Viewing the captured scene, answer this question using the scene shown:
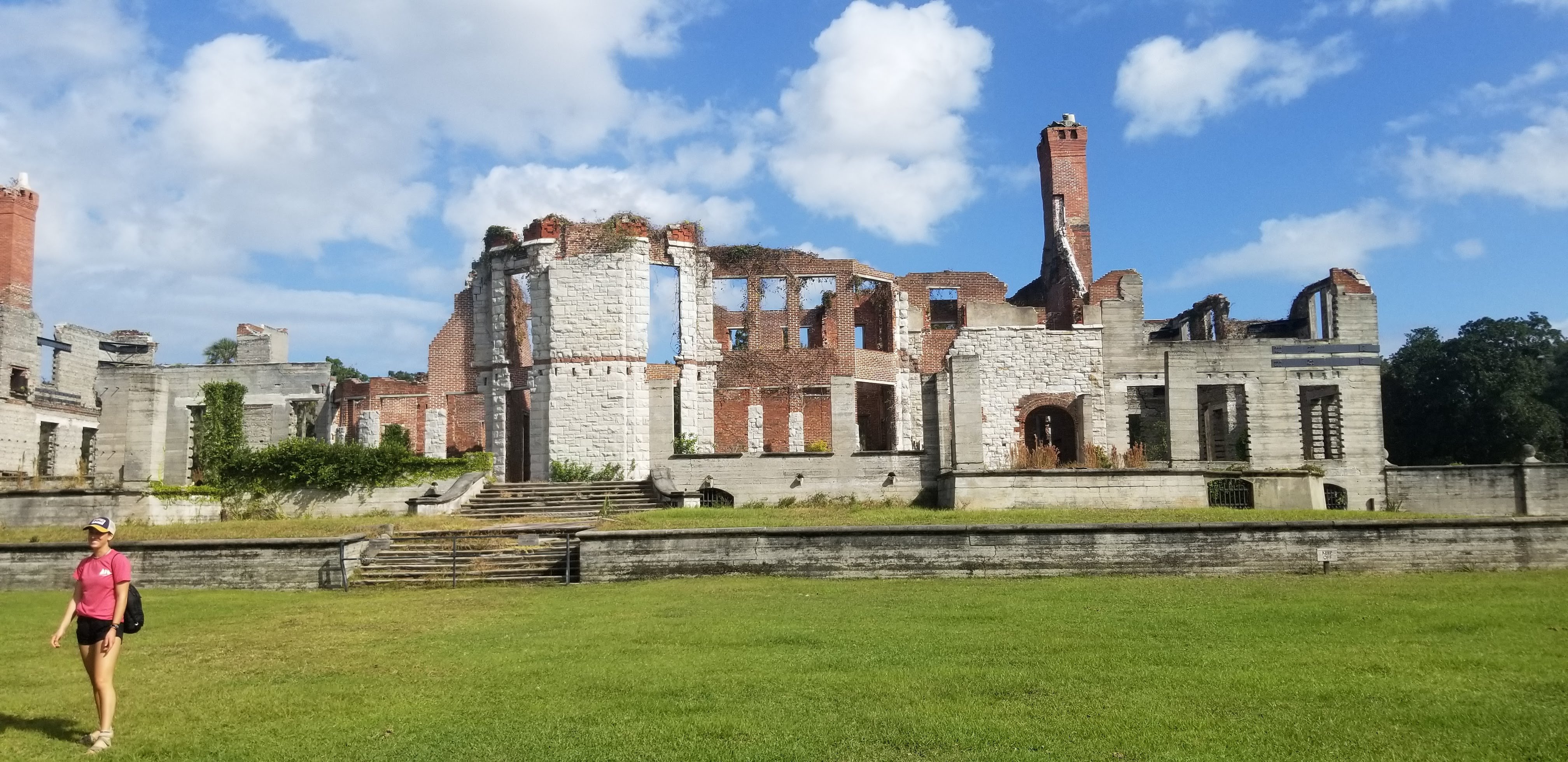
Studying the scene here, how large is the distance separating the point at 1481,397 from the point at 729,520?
37.3 metres

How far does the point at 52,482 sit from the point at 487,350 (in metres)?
10.9

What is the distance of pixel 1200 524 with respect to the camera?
13711 millimetres

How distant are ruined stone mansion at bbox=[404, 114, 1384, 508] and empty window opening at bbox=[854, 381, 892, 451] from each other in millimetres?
97

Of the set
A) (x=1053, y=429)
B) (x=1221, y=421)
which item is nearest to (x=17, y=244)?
(x=1053, y=429)

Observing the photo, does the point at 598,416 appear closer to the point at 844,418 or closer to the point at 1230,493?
the point at 844,418

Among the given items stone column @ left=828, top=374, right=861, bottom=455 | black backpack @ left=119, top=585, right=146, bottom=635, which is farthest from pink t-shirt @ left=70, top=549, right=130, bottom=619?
stone column @ left=828, top=374, right=861, bottom=455

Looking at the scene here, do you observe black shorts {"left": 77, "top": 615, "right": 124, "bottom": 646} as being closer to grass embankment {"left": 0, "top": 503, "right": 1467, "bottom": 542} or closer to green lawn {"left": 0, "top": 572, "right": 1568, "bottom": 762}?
green lawn {"left": 0, "top": 572, "right": 1568, "bottom": 762}

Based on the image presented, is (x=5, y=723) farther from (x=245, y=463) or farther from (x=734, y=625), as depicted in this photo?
(x=245, y=463)

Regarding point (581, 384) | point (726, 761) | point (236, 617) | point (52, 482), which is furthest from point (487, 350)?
point (726, 761)

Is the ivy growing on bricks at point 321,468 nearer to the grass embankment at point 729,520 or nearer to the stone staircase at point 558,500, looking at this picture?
the stone staircase at point 558,500

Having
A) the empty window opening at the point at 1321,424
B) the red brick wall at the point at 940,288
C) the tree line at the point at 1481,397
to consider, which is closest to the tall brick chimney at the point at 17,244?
the red brick wall at the point at 940,288

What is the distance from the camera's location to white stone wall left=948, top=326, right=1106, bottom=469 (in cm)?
3300

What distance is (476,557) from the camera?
52.0 feet

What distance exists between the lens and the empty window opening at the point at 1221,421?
31375 mm
